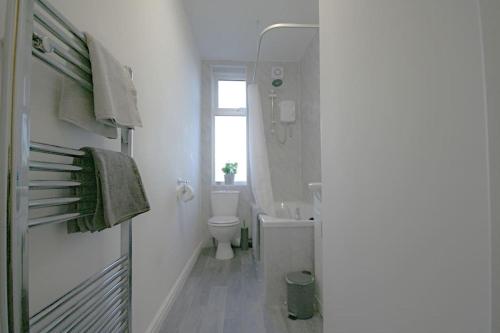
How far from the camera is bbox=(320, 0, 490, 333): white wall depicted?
0.44 metres

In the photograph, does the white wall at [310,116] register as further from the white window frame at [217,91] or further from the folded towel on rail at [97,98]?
the folded towel on rail at [97,98]

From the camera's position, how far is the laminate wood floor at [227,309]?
5.45ft

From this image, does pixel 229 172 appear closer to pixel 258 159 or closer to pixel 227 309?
pixel 258 159

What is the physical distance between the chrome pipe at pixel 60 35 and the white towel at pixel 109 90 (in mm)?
20

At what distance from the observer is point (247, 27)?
2.84 meters

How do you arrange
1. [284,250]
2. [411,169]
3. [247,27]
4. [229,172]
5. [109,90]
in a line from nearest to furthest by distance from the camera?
1. [411,169]
2. [109,90]
3. [284,250]
4. [247,27]
5. [229,172]

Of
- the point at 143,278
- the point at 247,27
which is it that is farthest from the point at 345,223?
the point at 247,27

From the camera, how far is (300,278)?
72.1 inches

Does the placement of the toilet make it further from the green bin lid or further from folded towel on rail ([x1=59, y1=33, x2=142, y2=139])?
folded towel on rail ([x1=59, y1=33, x2=142, y2=139])

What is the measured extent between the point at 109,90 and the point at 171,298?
166 centimetres

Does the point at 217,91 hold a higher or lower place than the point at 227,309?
higher

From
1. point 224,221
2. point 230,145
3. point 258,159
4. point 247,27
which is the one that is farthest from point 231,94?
point 224,221

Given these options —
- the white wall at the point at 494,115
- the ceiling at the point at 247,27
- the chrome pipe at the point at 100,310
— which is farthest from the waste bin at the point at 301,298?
the ceiling at the point at 247,27

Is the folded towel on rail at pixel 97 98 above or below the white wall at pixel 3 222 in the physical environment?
above
